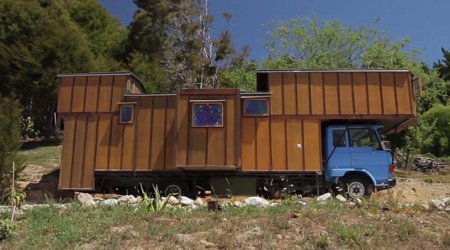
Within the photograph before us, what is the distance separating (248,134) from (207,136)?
1274 millimetres

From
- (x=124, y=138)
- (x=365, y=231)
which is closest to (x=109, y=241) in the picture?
(x=365, y=231)

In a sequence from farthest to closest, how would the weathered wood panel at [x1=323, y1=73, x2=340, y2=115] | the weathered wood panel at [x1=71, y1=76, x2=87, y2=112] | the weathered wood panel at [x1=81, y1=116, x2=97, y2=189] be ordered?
the weathered wood panel at [x1=71, y1=76, x2=87, y2=112] → the weathered wood panel at [x1=81, y1=116, x2=97, y2=189] → the weathered wood panel at [x1=323, y1=73, x2=340, y2=115]

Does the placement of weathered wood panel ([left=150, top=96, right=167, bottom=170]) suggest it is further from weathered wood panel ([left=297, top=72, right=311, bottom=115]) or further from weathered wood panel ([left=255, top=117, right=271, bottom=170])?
weathered wood panel ([left=297, top=72, right=311, bottom=115])

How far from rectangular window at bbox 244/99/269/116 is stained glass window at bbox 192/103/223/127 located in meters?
0.96

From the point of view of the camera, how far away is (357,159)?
14.2 metres

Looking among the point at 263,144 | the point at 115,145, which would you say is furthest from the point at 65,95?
the point at 263,144

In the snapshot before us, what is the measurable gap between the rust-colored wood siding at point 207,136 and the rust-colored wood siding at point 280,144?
650 millimetres

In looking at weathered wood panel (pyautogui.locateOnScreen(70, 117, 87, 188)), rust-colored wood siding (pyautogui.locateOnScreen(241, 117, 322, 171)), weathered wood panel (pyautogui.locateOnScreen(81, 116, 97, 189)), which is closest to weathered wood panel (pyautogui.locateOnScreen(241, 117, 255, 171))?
rust-colored wood siding (pyautogui.locateOnScreen(241, 117, 322, 171))

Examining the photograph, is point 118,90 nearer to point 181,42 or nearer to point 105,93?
point 105,93

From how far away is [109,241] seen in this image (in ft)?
25.0

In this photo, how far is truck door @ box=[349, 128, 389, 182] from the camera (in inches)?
554

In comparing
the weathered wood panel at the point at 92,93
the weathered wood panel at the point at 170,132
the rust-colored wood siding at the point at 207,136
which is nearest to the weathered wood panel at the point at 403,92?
the rust-colored wood siding at the point at 207,136

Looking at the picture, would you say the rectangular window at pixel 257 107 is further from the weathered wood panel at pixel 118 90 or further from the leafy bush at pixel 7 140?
the leafy bush at pixel 7 140

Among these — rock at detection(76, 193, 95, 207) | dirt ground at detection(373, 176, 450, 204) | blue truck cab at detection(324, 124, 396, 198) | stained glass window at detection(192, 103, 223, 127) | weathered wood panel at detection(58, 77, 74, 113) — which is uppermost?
weathered wood panel at detection(58, 77, 74, 113)
